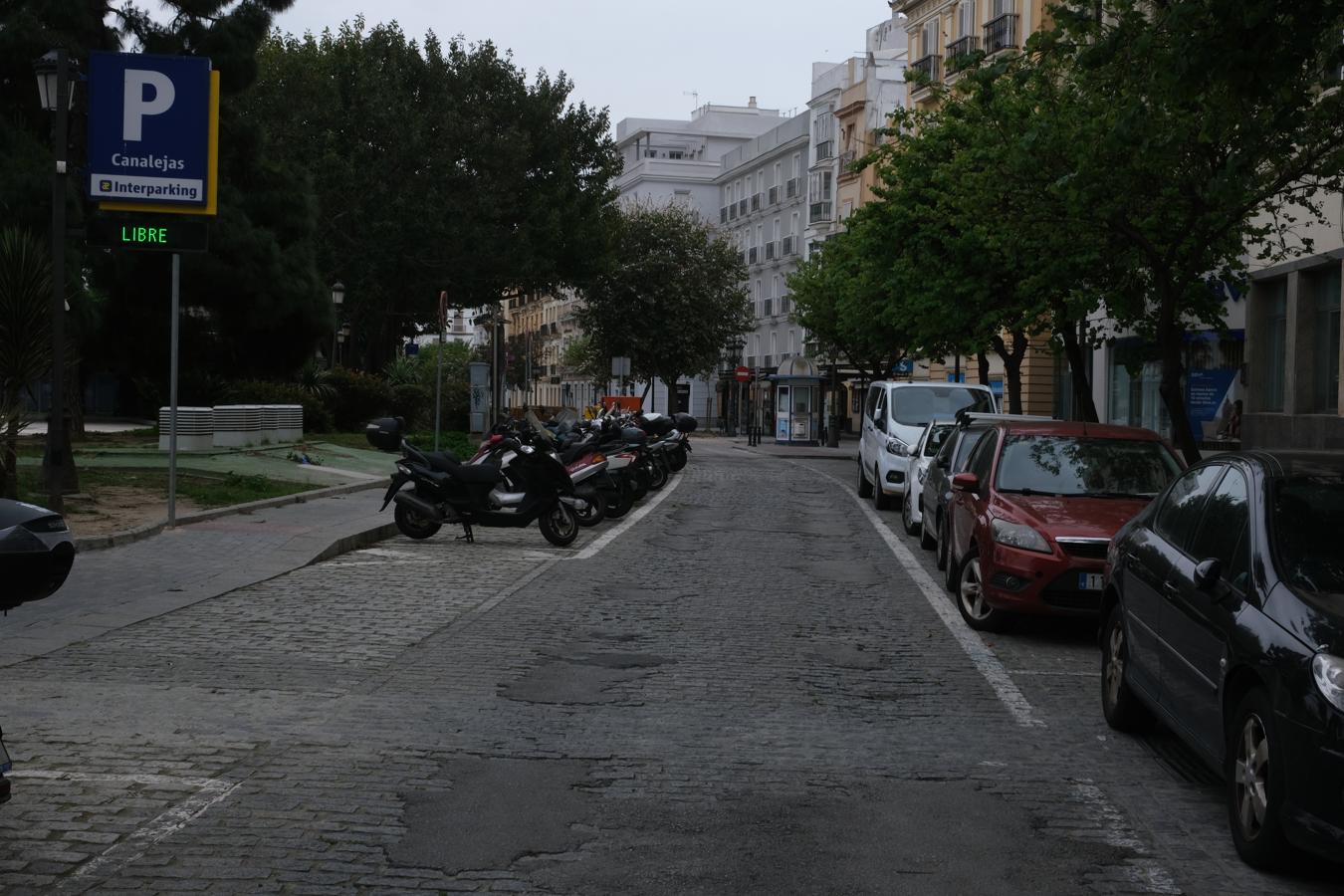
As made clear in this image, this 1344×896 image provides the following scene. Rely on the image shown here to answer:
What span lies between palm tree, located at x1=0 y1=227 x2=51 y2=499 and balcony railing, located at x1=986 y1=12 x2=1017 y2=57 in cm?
3741

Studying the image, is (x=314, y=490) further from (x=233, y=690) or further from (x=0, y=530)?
(x=0, y=530)

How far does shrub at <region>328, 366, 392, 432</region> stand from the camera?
38531 mm

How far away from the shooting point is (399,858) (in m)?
5.11

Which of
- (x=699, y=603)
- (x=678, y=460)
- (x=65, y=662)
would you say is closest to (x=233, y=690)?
(x=65, y=662)

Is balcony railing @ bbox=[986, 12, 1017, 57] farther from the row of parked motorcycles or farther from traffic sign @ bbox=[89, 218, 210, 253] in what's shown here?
traffic sign @ bbox=[89, 218, 210, 253]

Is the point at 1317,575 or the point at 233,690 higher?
the point at 1317,575

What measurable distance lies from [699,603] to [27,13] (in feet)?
57.2

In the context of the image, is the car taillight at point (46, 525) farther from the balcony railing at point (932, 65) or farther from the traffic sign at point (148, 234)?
the balcony railing at point (932, 65)

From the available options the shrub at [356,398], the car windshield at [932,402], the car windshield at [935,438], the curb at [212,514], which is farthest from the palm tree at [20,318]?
the shrub at [356,398]

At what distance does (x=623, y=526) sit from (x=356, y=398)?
825 inches

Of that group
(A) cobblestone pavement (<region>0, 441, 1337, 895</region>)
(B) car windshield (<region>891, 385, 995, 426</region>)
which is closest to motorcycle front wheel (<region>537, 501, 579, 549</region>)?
(A) cobblestone pavement (<region>0, 441, 1337, 895</region>)

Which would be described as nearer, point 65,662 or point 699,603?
point 65,662

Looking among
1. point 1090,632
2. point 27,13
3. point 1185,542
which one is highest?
point 27,13

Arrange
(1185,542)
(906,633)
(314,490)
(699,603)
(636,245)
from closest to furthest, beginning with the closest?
(1185,542), (906,633), (699,603), (314,490), (636,245)
